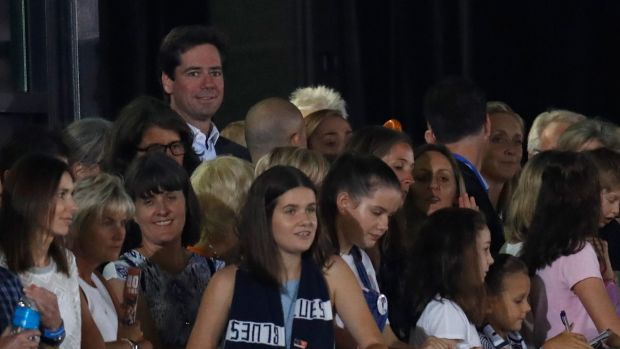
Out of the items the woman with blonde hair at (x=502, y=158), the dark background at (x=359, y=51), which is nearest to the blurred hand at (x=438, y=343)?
the woman with blonde hair at (x=502, y=158)

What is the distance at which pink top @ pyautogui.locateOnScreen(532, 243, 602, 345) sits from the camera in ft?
21.0

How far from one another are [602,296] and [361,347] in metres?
1.45

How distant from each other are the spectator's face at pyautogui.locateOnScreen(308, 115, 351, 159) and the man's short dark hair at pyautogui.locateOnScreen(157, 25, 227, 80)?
23.8 inches

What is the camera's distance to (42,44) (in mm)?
7863

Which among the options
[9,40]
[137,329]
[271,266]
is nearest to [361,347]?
[271,266]

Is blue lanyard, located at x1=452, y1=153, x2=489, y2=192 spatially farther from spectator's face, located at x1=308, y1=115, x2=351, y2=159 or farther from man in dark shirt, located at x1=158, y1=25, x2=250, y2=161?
man in dark shirt, located at x1=158, y1=25, x2=250, y2=161

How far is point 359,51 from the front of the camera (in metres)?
9.18

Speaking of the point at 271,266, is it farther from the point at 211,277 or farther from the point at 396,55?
the point at 396,55

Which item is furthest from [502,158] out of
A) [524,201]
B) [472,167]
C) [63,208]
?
[63,208]

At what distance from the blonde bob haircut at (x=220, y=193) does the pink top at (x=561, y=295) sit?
1315mm

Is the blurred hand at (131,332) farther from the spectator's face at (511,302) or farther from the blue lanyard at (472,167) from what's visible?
the blue lanyard at (472,167)

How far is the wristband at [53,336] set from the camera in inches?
188

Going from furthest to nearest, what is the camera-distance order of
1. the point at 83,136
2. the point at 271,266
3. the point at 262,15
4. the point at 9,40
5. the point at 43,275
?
1. the point at 262,15
2. the point at 9,40
3. the point at 83,136
4. the point at 271,266
5. the point at 43,275

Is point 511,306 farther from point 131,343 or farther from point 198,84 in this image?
point 198,84
